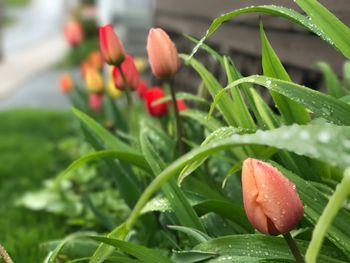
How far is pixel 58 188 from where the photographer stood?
340cm

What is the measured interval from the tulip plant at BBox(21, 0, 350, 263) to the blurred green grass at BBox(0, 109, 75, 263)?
624 mm

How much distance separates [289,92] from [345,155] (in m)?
0.43

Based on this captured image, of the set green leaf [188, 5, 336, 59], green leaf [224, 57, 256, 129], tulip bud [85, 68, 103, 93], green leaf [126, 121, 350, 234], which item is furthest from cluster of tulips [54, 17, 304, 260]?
tulip bud [85, 68, 103, 93]

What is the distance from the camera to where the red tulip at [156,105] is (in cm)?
220

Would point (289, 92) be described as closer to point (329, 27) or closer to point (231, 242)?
point (329, 27)

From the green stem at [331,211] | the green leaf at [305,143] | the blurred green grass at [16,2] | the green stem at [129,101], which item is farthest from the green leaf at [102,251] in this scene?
the blurred green grass at [16,2]

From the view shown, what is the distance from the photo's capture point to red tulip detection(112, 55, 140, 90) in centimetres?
209

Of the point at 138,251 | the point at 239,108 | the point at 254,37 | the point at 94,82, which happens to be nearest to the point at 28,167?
the point at 94,82

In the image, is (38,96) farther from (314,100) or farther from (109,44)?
(314,100)

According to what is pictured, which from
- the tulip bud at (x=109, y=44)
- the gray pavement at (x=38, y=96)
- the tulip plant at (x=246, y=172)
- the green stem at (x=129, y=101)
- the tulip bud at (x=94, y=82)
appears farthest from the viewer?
the gray pavement at (x=38, y=96)

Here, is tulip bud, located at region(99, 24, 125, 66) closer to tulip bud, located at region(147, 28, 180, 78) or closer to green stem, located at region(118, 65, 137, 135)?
green stem, located at region(118, 65, 137, 135)

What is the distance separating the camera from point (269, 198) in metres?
0.96

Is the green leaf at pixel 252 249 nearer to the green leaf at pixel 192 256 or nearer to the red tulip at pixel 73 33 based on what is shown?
the green leaf at pixel 192 256

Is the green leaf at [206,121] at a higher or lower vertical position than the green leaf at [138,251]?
higher
